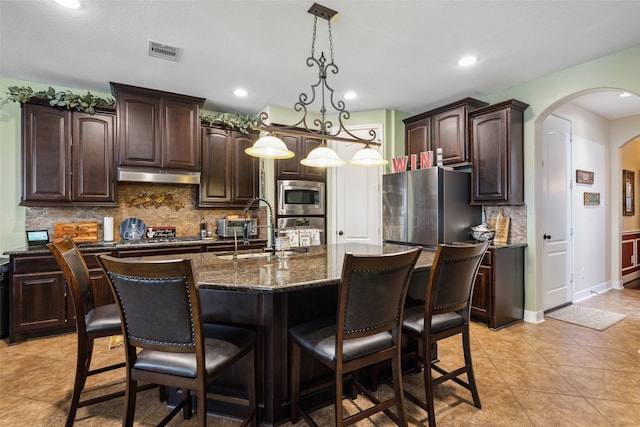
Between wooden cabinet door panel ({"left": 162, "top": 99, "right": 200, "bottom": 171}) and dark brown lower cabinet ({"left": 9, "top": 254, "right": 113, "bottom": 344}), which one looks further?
wooden cabinet door panel ({"left": 162, "top": 99, "right": 200, "bottom": 171})

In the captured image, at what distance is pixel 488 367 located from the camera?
2.59 m

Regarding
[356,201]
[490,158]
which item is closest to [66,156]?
[356,201]

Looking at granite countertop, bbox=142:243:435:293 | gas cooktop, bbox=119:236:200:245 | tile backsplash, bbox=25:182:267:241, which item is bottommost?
granite countertop, bbox=142:243:435:293

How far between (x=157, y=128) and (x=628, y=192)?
24.9ft

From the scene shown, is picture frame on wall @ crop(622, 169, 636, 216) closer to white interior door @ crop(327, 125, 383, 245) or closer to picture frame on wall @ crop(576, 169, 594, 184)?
picture frame on wall @ crop(576, 169, 594, 184)

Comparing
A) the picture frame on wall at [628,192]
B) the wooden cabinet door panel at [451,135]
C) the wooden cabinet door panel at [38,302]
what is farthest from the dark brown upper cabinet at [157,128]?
the picture frame on wall at [628,192]

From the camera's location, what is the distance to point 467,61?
320cm

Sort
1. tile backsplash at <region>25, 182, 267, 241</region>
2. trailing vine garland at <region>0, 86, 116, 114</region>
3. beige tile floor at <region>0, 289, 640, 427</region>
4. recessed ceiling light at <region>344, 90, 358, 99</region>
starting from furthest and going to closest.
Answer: recessed ceiling light at <region>344, 90, 358, 99</region> < tile backsplash at <region>25, 182, 267, 241</region> < trailing vine garland at <region>0, 86, 116, 114</region> < beige tile floor at <region>0, 289, 640, 427</region>

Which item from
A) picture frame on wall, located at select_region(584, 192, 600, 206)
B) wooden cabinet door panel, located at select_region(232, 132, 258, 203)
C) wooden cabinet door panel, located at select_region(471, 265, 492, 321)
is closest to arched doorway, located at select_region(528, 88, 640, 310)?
picture frame on wall, located at select_region(584, 192, 600, 206)

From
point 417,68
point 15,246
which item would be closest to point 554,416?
point 417,68

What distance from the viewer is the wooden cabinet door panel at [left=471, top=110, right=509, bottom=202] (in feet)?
11.9

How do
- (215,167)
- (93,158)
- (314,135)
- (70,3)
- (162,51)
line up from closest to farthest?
(70,3) < (314,135) < (162,51) < (93,158) < (215,167)

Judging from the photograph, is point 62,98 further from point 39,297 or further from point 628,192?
point 628,192

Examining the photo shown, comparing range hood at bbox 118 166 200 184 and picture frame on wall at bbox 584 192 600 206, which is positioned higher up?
range hood at bbox 118 166 200 184
